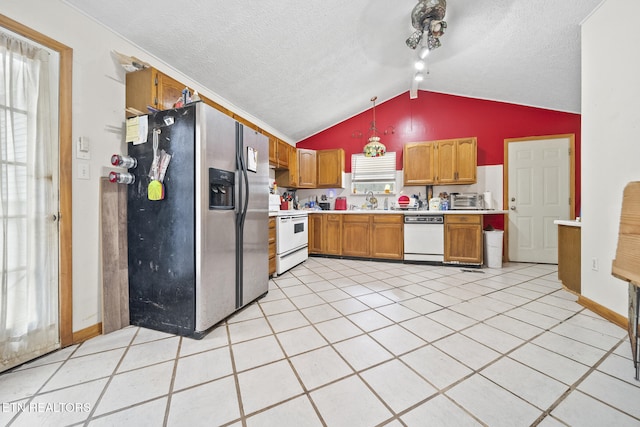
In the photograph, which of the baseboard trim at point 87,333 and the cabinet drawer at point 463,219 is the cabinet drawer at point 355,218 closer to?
the cabinet drawer at point 463,219

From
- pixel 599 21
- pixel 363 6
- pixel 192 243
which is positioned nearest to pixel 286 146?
pixel 363 6

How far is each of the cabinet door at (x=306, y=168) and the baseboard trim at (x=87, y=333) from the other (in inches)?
132

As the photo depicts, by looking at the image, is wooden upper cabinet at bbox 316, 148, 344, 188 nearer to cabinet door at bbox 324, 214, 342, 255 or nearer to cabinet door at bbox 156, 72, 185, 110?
cabinet door at bbox 324, 214, 342, 255

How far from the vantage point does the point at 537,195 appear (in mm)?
3926

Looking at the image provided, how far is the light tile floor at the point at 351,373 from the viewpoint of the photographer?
1.03 m

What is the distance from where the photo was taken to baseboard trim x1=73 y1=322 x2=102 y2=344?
162 cm

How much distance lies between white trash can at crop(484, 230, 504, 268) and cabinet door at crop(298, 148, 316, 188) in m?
3.14

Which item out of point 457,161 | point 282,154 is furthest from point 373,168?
point 282,154

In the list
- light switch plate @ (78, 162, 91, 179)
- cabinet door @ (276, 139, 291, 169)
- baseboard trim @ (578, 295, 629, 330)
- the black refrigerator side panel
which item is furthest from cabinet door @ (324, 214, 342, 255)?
light switch plate @ (78, 162, 91, 179)

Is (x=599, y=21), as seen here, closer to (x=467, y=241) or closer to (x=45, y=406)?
(x=467, y=241)

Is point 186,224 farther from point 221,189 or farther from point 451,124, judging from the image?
point 451,124

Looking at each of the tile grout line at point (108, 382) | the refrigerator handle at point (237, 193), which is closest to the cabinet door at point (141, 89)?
the refrigerator handle at point (237, 193)

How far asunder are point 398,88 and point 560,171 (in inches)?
121

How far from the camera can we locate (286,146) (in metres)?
4.27
